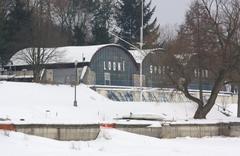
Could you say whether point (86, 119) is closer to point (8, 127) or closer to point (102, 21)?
point (8, 127)

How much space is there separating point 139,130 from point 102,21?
Result: 259ft

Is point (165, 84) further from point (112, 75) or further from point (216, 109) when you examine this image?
point (112, 75)

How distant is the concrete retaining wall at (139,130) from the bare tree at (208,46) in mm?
9783

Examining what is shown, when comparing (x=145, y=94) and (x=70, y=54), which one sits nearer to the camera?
(x=145, y=94)

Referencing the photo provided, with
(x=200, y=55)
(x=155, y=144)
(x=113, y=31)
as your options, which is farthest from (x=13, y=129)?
(x=113, y=31)

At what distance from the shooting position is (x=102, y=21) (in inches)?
4257

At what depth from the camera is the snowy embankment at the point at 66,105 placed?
164 ft

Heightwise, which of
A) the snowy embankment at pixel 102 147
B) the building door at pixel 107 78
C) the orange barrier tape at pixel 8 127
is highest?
the building door at pixel 107 78

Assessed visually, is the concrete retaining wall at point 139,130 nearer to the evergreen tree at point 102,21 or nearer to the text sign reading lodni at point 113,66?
the text sign reading lodni at point 113,66

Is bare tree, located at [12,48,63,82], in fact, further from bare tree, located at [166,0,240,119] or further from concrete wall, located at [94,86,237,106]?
bare tree, located at [166,0,240,119]

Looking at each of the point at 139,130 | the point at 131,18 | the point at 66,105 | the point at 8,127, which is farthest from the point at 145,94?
the point at 8,127

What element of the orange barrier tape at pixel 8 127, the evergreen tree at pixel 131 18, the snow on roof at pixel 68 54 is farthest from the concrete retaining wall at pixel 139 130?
the evergreen tree at pixel 131 18

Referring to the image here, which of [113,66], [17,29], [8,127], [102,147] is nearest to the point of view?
[102,147]

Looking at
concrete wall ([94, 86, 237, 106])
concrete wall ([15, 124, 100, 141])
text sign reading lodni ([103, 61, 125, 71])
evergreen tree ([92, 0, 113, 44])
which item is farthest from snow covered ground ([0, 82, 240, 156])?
evergreen tree ([92, 0, 113, 44])
